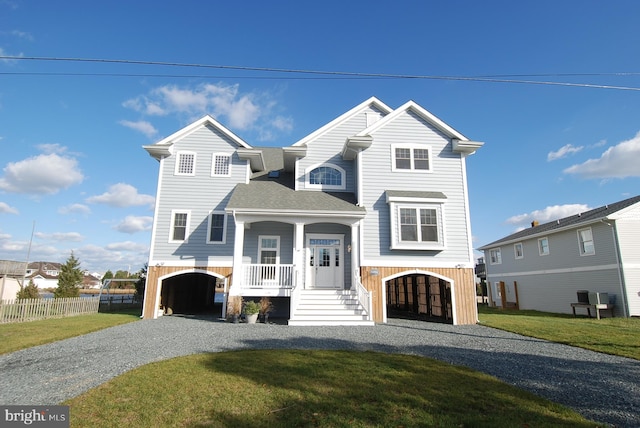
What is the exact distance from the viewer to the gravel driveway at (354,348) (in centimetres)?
491

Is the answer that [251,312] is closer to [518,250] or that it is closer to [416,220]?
[416,220]

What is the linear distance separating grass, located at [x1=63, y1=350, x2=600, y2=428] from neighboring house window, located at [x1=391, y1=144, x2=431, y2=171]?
32.1 ft

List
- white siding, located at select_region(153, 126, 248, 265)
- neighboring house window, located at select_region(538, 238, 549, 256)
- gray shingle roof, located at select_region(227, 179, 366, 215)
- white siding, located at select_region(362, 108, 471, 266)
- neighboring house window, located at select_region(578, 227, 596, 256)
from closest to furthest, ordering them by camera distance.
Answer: gray shingle roof, located at select_region(227, 179, 366, 215) → white siding, located at select_region(362, 108, 471, 266) → white siding, located at select_region(153, 126, 248, 265) → neighboring house window, located at select_region(578, 227, 596, 256) → neighboring house window, located at select_region(538, 238, 549, 256)

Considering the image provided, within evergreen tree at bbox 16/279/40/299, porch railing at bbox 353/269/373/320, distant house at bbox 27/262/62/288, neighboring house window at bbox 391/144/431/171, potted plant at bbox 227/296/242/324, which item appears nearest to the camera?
porch railing at bbox 353/269/373/320

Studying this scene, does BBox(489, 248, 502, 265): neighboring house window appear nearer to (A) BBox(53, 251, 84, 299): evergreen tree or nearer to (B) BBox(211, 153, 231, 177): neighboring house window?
(B) BBox(211, 153, 231, 177): neighboring house window

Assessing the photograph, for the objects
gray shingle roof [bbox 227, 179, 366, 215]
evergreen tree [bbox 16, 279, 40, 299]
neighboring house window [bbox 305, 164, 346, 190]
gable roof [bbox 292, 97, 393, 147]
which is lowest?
evergreen tree [bbox 16, 279, 40, 299]

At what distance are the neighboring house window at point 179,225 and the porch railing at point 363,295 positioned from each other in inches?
301

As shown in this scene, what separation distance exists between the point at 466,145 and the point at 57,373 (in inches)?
594

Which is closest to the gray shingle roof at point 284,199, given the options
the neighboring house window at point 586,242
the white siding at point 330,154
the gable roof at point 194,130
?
the white siding at point 330,154

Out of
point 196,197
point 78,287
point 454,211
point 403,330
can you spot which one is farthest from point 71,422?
point 78,287

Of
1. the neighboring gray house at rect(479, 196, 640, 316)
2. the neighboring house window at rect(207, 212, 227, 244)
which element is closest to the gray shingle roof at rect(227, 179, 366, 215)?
the neighboring house window at rect(207, 212, 227, 244)

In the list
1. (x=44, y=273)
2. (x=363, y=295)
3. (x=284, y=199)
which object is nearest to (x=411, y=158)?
(x=284, y=199)

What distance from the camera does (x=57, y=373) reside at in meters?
5.82

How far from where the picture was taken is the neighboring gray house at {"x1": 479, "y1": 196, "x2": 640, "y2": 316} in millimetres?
16484
